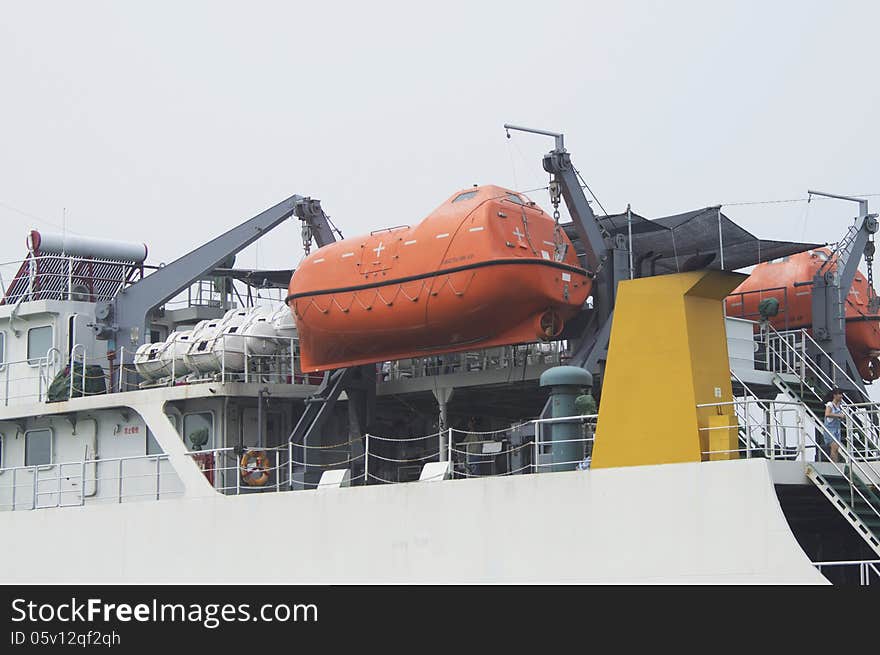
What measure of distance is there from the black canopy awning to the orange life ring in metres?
5.47

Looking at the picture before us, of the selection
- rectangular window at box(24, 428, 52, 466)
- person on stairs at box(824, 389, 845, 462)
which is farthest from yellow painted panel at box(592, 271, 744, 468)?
rectangular window at box(24, 428, 52, 466)

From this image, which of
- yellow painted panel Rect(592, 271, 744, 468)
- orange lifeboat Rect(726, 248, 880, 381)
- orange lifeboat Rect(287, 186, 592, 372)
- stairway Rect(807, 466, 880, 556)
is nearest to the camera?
stairway Rect(807, 466, 880, 556)

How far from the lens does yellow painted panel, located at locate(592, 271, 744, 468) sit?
543 inches

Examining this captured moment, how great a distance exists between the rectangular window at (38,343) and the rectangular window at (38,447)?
4.70 ft

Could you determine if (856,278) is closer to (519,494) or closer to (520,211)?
(520,211)

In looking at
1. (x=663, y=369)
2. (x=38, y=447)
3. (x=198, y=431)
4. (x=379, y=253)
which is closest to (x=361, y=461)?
(x=198, y=431)

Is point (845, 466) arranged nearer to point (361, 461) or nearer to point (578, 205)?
point (578, 205)

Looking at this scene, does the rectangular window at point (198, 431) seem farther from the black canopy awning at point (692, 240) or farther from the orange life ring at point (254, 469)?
the black canopy awning at point (692, 240)

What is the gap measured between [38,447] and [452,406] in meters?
7.06

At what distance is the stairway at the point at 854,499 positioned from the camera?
44.1 ft

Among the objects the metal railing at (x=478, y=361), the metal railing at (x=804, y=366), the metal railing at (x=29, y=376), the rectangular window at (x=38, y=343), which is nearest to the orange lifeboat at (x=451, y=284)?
the metal railing at (x=478, y=361)

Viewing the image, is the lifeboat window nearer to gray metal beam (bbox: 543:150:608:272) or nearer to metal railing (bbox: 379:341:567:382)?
gray metal beam (bbox: 543:150:608:272)

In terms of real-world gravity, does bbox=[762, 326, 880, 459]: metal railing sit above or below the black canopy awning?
below

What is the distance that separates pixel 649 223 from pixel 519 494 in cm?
557
